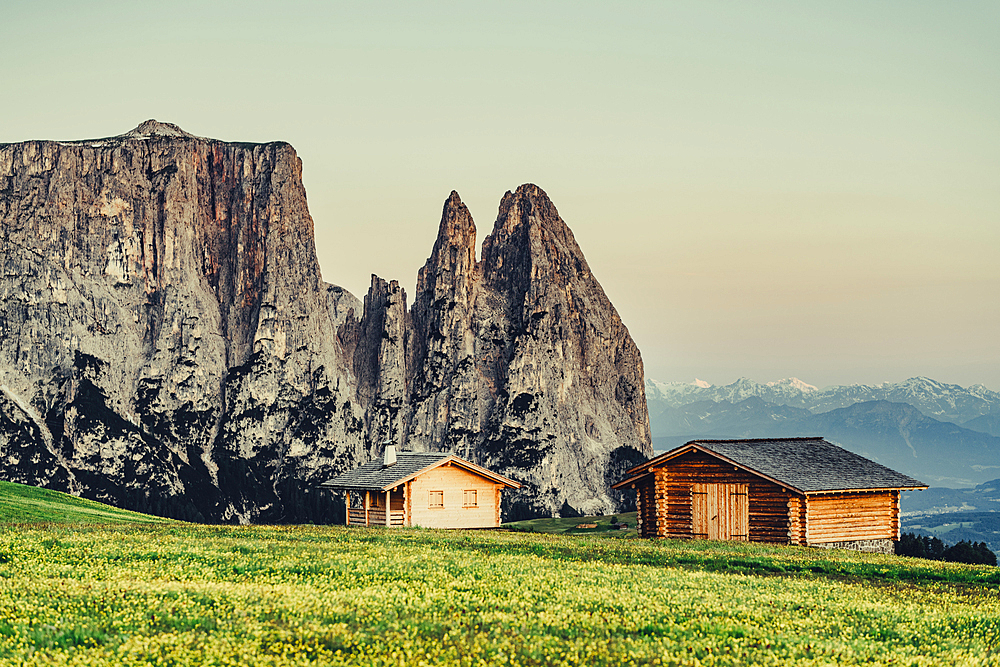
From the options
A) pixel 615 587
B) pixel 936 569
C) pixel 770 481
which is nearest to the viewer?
pixel 615 587

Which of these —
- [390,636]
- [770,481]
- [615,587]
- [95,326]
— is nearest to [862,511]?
[770,481]

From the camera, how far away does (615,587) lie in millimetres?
20250

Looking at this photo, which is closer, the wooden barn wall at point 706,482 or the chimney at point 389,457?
the wooden barn wall at point 706,482

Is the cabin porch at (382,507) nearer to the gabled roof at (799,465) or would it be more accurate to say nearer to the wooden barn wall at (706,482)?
the gabled roof at (799,465)

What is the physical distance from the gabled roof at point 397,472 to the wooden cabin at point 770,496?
1392 centimetres

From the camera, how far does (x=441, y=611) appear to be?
52.5 ft

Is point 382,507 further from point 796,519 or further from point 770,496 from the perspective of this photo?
point 796,519

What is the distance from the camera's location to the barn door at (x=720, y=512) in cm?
4669

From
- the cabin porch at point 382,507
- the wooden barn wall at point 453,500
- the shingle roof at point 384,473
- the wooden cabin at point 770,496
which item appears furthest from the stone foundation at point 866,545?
the cabin porch at point 382,507

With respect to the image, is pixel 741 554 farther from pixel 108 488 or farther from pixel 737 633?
pixel 108 488

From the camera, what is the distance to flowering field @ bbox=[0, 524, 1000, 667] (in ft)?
42.8

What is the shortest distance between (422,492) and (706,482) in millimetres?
19699

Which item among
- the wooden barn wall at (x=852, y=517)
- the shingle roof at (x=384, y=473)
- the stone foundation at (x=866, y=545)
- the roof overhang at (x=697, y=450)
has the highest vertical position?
the roof overhang at (x=697, y=450)

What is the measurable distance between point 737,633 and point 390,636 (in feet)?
18.4
